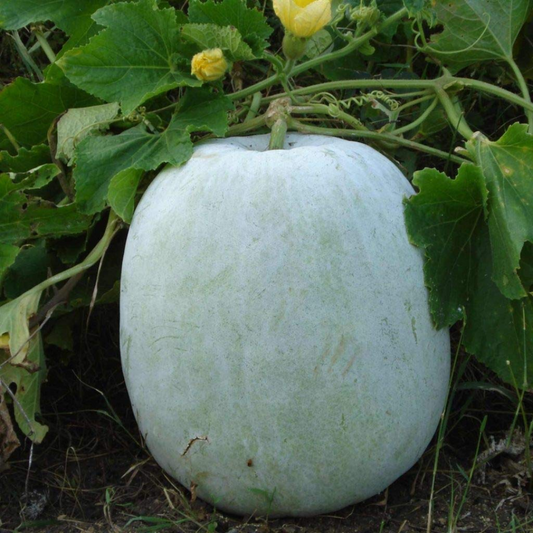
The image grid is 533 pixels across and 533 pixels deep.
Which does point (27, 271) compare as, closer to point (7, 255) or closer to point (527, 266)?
point (7, 255)

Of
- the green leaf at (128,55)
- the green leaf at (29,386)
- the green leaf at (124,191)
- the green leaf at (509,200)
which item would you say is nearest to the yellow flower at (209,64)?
the green leaf at (128,55)

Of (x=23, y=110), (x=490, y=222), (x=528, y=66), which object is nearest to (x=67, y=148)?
(x=23, y=110)

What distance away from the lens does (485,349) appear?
190 cm

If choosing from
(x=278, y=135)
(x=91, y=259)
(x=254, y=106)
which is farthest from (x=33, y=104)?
(x=278, y=135)

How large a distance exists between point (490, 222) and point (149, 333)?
2.62 feet

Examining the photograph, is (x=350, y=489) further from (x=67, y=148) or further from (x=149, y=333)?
(x=67, y=148)

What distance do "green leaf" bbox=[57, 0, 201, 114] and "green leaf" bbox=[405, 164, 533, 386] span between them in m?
0.63

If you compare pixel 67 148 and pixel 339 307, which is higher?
pixel 67 148

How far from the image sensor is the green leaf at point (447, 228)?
1.75m

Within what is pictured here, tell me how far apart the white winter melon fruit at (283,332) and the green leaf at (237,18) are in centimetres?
32

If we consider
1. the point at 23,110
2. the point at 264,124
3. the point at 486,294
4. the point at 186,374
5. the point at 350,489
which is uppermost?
the point at 23,110

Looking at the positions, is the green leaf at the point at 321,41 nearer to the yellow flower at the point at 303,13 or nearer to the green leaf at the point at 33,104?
the yellow flower at the point at 303,13

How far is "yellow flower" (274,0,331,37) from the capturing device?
1.75 m

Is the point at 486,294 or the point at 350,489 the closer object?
the point at 350,489
